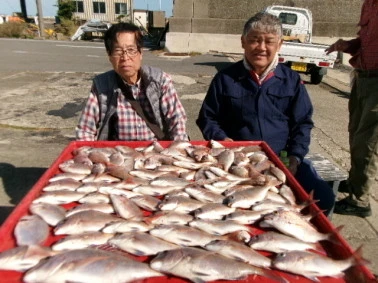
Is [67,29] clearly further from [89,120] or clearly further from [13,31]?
[89,120]

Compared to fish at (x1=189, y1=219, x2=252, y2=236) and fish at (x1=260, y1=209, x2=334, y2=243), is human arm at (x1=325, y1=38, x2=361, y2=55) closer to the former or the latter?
fish at (x1=260, y1=209, x2=334, y2=243)

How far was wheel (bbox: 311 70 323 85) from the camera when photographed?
10.4 m

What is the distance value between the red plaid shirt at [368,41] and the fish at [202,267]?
3.00 meters

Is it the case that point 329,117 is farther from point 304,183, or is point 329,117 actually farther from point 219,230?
point 219,230

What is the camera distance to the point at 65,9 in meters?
40.1

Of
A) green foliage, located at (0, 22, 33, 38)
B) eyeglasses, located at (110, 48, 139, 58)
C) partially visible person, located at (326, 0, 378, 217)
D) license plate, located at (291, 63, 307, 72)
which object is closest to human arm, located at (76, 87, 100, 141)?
eyeglasses, located at (110, 48, 139, 58)

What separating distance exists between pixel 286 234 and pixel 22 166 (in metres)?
3.99

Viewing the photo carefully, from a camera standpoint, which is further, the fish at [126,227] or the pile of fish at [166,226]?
the fish at [126,227]

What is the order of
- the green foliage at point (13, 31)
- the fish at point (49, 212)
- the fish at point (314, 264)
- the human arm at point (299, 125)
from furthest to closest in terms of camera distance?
the green foliage at point (13, 31) < the human arm at point (299, 125) < the fish at point (49, 212) < the fish at point (314, 264)

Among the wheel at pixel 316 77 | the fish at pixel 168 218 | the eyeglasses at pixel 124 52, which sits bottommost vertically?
the wheel at pixel 316 77

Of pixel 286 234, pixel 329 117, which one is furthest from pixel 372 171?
pixel 329 117

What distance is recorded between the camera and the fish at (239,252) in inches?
55.9

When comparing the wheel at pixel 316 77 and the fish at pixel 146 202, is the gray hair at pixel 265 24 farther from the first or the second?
the wheel at pixel 316 77

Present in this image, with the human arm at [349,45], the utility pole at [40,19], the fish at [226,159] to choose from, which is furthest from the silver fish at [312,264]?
the utility pole at [40,19]
